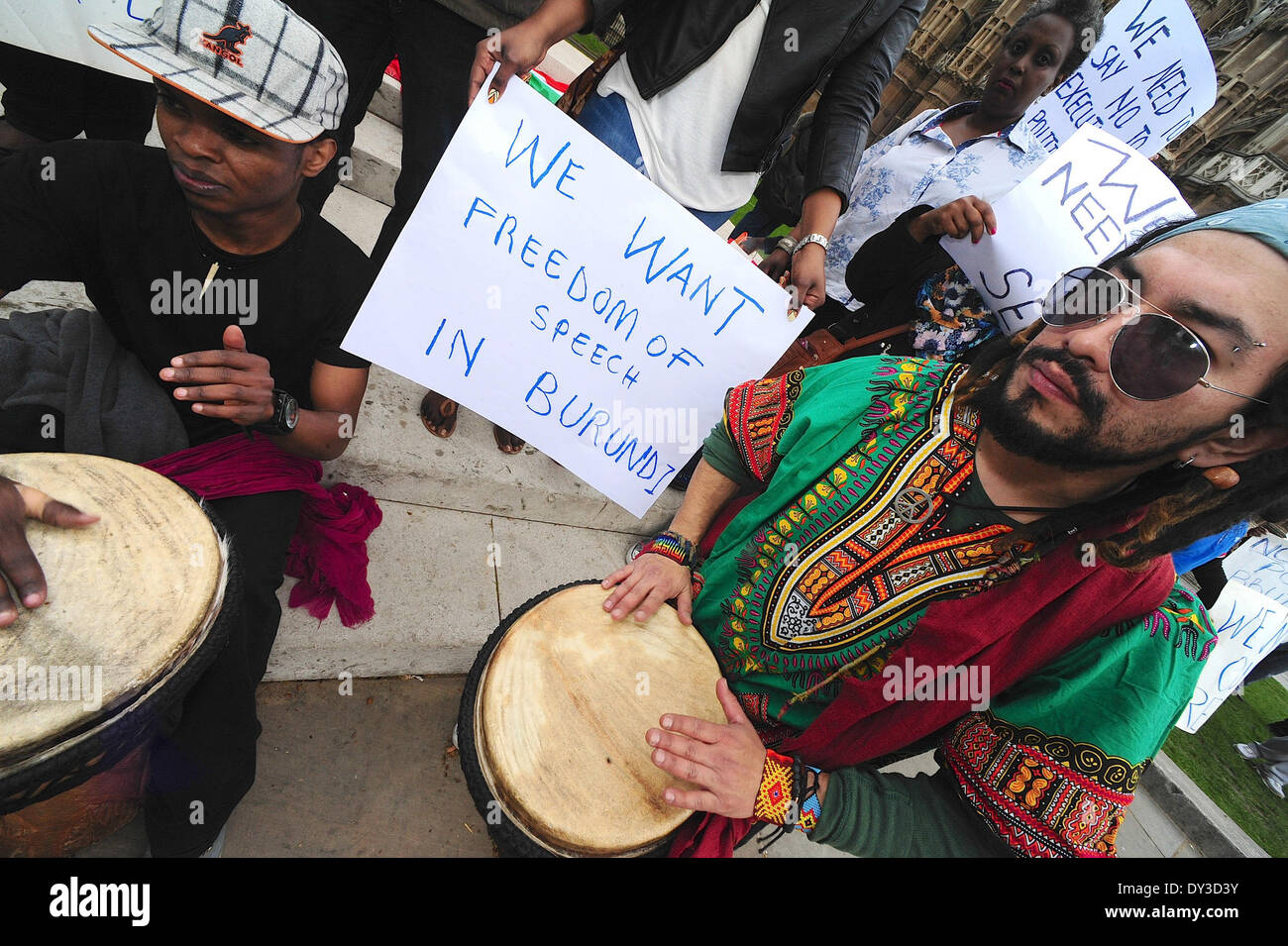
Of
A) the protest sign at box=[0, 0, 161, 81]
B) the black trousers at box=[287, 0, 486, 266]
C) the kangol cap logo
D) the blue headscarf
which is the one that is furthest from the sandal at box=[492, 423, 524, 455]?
the blue headscarf

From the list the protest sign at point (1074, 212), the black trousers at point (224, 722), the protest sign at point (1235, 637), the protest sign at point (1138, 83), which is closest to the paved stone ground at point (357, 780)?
the black trousers at point (224, 722)

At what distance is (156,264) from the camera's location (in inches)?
55.2

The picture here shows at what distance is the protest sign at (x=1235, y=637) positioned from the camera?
254cm

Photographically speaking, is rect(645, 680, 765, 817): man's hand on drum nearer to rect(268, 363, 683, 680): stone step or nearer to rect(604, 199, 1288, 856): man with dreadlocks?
rect(604, 199, 1288, 856): man with dreadlocks

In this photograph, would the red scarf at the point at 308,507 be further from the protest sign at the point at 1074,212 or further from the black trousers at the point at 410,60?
the protest sign at the point at 1074,212

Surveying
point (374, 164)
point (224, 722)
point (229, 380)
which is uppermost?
point (229, 380)

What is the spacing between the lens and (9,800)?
0.80 meters

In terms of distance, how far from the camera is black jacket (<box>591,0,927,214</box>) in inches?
66.0

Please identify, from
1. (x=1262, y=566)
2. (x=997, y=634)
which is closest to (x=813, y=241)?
(x=997, y=634)

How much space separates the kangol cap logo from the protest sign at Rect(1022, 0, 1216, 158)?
2.92m

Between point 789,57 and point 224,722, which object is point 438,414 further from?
point 789,57

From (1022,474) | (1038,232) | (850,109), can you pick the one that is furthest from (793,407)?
(850,109)

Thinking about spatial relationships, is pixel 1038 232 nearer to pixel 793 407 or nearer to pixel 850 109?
pixel 850 109

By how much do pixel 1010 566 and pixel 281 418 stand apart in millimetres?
1635
